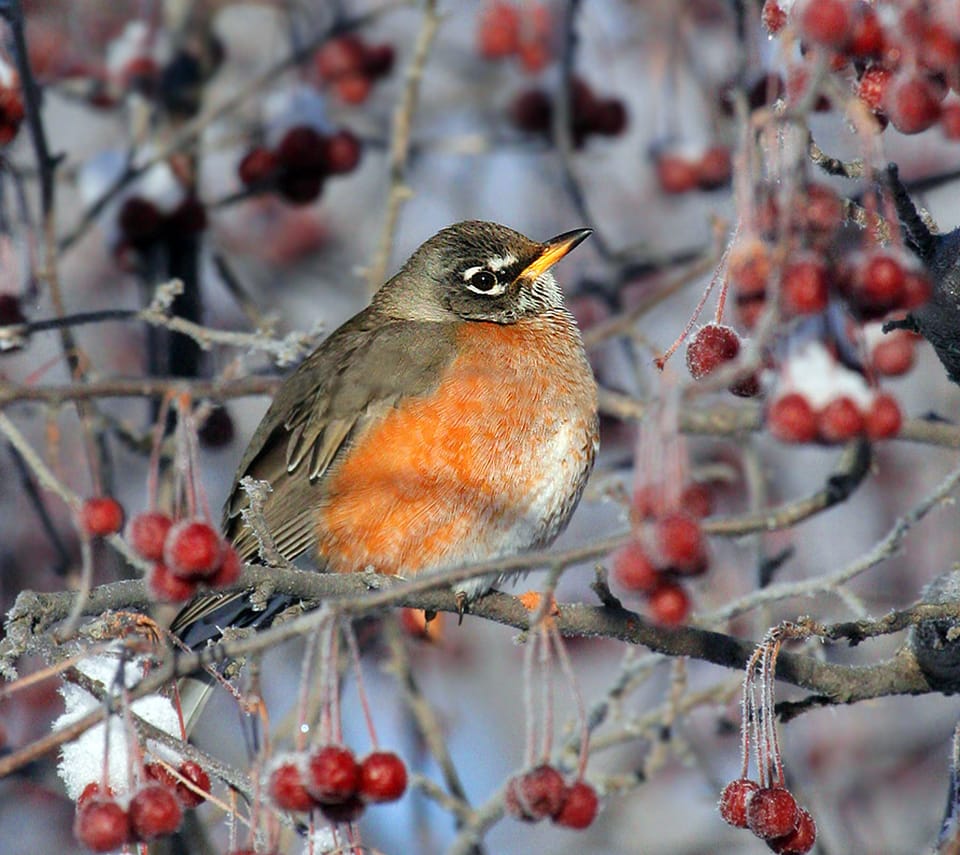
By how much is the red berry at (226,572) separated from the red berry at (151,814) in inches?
14.0

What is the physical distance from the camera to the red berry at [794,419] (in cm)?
184

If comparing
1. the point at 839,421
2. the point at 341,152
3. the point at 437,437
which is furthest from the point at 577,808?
the point at 341,152

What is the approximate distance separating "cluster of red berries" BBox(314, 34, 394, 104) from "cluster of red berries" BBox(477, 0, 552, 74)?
44cm

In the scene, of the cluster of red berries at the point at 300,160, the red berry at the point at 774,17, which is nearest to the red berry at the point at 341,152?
the cluster of red berries at the point at 300,160

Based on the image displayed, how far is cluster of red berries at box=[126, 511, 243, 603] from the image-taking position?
2.23 m

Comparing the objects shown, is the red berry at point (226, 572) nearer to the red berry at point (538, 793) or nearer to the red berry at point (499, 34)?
the red berry at point (538, 793)

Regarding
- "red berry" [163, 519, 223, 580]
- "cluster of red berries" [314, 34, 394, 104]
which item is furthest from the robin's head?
"red berry" [163, 519, 223, 580]

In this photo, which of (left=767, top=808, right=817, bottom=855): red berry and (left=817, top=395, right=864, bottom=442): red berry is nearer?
(left=817, top=395, right=864, bottom=442): red berry

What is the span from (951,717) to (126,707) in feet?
15.5

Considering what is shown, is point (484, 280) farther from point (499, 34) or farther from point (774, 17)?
point (774, 17)

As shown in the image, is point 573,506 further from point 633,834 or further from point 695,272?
point 633,834

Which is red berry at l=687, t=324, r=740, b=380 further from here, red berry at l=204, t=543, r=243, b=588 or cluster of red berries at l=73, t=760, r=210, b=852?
cluster of red berries at l=73, t=760, r=210, b=852

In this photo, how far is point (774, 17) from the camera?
2.39 m

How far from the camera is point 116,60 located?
215 inches
